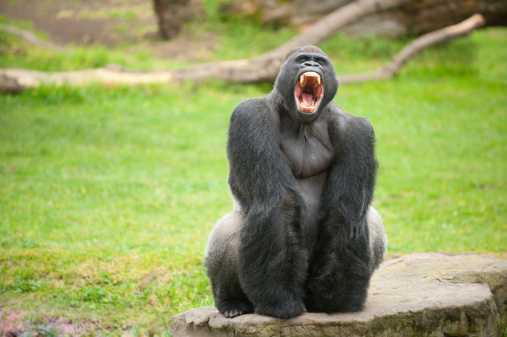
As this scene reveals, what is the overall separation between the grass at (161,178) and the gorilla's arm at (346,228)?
5.56 ft

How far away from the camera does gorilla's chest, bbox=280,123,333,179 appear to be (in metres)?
3.90

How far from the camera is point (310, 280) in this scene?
12.7 feet

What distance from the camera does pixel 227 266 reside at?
12.9 feet

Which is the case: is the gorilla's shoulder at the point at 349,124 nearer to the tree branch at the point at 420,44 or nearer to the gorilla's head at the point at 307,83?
the gorilla's head at the point at 307,83

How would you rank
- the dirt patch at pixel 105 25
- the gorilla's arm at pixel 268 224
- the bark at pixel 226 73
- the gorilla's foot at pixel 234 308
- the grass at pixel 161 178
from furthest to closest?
the dirt patch at pixel 105 25, the bark at pixel 226 73, the grass at pixel 161 178, the gorilla's foot at pixel 234 308, the gorilla's arm at pixel 268 224

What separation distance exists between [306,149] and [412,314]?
1299 millimetres

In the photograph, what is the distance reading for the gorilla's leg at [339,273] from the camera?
12.3 feet

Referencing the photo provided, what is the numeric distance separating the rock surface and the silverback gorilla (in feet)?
0.39

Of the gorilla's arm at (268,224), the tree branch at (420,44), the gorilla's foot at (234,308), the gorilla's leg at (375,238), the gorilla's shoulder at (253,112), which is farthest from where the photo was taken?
the tree branch at (420,44)

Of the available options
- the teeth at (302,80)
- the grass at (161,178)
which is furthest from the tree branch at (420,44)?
the teeth at (302,80)

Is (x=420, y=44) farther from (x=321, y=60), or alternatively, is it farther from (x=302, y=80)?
(x=302, y=80)

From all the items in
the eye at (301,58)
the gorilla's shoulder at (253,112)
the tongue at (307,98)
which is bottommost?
the gorilla's shoulder at (253,112)

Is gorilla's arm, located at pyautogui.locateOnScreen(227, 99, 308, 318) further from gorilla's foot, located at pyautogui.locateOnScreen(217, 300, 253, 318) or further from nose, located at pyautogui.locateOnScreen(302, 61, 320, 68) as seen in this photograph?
nose, located at pyautogui.locateOnScreen(302, 61, 320, 68)

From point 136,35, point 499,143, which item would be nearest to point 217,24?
point 136,35
